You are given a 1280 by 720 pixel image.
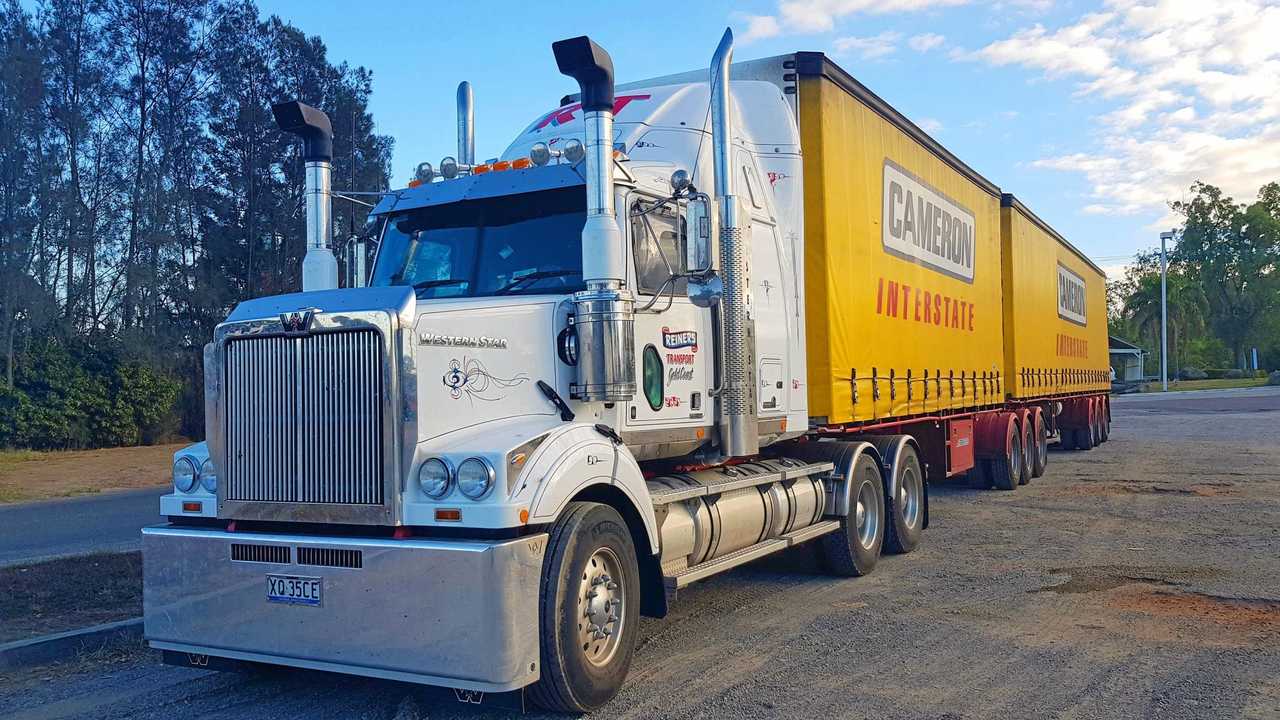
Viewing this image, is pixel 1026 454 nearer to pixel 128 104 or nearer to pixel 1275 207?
pixel 128 104

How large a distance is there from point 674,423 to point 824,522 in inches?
106

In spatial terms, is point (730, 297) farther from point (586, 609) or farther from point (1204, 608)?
point (1204, 608)

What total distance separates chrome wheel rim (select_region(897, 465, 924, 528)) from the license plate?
6.57 metres

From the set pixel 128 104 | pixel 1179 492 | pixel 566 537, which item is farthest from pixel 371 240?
pixel 128 104

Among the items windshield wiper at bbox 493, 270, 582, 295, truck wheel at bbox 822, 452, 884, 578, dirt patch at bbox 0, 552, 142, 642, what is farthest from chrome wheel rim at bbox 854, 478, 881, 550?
dirt patch at bbox 0, 552, 142, 642

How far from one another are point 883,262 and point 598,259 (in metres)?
5.30

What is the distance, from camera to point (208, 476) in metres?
5.23

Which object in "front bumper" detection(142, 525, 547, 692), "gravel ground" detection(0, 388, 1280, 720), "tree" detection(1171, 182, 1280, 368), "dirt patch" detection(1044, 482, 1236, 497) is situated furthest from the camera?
"tree" detection(1171, 182, 1280, 368)

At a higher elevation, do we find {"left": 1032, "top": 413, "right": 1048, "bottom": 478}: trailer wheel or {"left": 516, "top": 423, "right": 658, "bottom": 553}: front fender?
{"left": 516, "top": 423, "right": 658, "bottom": 553}: front fender

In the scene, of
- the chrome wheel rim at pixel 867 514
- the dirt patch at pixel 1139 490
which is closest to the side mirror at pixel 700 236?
the chrome wheel rim at pixel 867 514

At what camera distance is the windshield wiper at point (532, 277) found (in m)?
5.82

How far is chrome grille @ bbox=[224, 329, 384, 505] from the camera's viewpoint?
186 inches

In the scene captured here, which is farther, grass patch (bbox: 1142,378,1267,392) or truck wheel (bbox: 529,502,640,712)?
grass patch (bbox: 1142,378,1267,392)

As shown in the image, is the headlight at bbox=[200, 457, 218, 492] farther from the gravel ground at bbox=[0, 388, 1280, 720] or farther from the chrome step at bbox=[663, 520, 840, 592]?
the chrome step at bbox=[663, 520, 840, 592]
